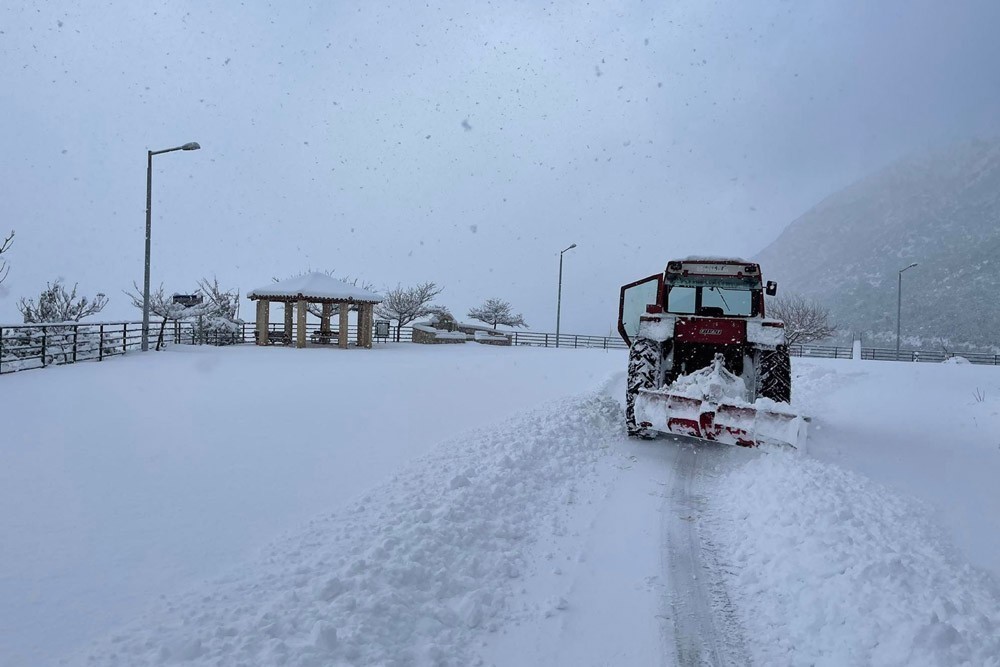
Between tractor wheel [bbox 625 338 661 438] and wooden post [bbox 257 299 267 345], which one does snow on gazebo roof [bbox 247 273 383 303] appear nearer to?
wooden post [bbox 257 299 267 345]

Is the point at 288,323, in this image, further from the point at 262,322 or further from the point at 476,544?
the point at 476,544

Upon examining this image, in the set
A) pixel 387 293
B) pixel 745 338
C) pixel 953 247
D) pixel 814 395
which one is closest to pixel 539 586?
pixel 745 338

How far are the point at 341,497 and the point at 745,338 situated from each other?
5439 millimetres

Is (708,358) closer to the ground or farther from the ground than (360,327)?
closer to the ground

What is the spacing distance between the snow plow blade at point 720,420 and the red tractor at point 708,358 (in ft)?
0.03

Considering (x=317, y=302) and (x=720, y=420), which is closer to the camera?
(x=720, y=420)

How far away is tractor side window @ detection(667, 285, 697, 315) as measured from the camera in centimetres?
870

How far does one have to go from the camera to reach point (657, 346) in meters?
7.70

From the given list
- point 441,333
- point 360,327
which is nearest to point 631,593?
point 360,327

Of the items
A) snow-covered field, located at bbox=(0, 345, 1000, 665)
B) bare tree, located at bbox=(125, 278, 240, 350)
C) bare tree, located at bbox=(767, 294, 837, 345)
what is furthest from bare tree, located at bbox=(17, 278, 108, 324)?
bare tree, located at bbox=(767, 294, 837, 345)

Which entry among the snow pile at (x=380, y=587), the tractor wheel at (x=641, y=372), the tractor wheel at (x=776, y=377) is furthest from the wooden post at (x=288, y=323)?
the tractor wheel at (x=776, y=377)

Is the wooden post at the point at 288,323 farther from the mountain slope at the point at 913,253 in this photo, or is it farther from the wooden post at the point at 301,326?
the mountain slope at the point at 913,253

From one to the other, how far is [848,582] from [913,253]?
130109 mm

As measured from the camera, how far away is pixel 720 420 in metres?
6.13
